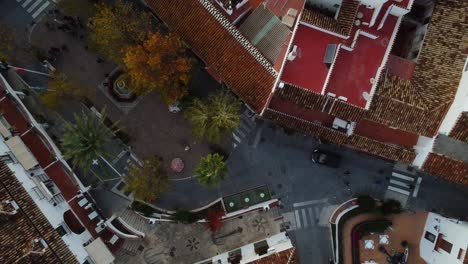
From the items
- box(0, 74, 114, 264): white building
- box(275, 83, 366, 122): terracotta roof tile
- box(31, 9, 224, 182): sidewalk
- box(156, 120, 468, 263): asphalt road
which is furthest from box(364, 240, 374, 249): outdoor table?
box(0, 74, 114, 264): white building

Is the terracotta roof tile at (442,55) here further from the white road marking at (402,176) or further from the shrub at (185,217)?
the shrub at (185,217)

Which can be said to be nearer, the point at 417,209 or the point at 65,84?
the point at 65,84

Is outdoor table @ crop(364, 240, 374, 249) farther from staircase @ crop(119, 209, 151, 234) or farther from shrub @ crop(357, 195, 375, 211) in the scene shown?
staircase @ crop(119, 209, 151, 234)

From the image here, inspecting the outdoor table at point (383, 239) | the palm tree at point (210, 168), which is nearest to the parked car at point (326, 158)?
the outdoor table at point (383, 239)

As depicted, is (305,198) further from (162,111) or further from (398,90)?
(162,111)

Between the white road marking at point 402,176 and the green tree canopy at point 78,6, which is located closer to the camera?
the green tree canopy at point 78,6

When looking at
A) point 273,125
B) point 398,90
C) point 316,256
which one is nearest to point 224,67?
point 273,125
